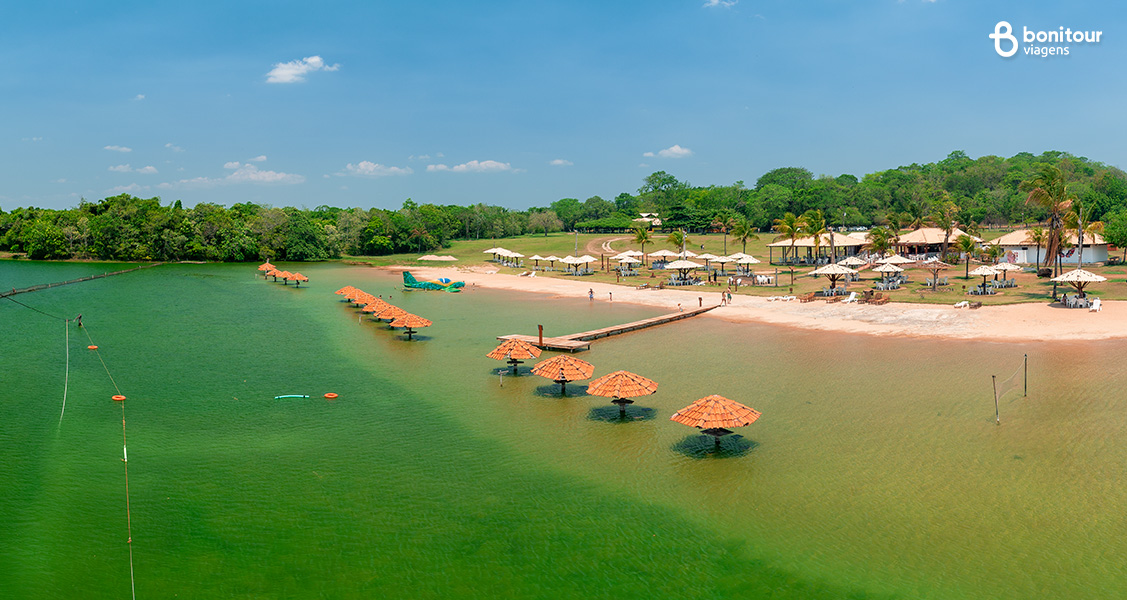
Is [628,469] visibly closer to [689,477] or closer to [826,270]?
[689,477]

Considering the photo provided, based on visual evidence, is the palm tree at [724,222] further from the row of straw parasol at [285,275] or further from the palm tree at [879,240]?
the row of straw parasol at [285,275]

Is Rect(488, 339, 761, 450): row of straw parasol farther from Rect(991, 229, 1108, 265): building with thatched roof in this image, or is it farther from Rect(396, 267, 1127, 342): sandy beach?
Rect(991, 229, 1108, 265): building with thatched roof

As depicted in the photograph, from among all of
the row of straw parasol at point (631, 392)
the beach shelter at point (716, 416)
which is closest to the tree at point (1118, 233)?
the row of straw parasol at point (631, 392)

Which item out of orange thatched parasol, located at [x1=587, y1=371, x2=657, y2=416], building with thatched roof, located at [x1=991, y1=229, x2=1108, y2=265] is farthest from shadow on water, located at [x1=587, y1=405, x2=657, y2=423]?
building with thatched roof, located at [x1=991, y1=229, x2=1108, y2=265]

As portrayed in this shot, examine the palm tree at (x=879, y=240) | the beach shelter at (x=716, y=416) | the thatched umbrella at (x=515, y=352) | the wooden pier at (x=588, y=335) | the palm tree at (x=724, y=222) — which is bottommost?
the wooden pier at (x=588, y=335)

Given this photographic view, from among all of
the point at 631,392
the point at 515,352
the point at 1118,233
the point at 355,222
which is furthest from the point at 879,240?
the point at 355,222

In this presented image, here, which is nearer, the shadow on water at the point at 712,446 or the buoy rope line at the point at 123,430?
the buoy rope line at the point at 123,430
